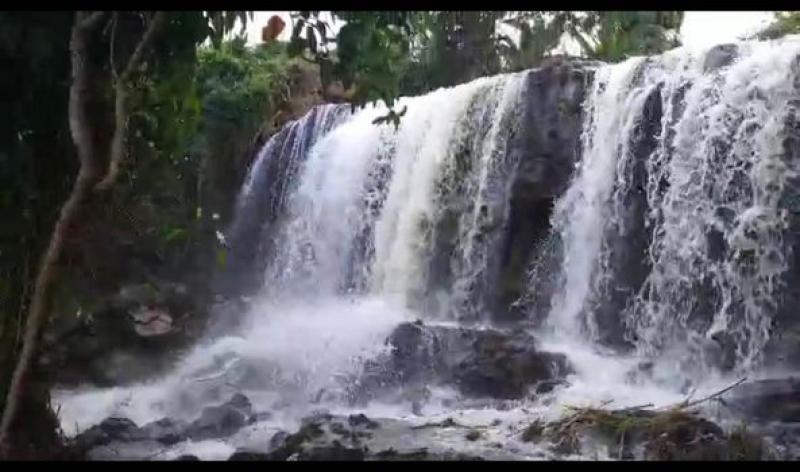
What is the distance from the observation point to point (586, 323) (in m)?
9.30

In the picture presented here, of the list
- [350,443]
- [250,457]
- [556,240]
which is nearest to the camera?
[250,457]

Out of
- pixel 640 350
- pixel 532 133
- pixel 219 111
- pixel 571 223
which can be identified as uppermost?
pixel 219 111

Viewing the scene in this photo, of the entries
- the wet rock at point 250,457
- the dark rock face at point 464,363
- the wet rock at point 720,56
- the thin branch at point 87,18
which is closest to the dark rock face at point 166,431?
the wet rock at point 250,457

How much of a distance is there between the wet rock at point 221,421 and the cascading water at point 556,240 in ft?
1.57

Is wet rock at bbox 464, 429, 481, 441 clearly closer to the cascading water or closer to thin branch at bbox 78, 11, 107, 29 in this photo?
the cascading water

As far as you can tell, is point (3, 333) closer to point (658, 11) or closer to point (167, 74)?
point (167, 74)

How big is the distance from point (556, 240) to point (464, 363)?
2.03m

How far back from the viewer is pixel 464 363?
8.57 meters

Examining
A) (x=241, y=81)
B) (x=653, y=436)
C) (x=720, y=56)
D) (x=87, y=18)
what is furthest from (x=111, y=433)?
(x=241, y=81)

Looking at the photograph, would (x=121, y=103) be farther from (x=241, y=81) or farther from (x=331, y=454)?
(x=241, y=81)

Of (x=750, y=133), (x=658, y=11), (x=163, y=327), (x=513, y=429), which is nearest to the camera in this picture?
(x=658, y=11)

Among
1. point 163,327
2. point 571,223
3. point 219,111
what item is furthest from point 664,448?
point 219,111

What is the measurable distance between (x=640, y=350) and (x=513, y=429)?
2.15m

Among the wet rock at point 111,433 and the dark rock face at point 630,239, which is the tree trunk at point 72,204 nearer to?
the wet rock at point 111,433
